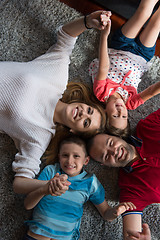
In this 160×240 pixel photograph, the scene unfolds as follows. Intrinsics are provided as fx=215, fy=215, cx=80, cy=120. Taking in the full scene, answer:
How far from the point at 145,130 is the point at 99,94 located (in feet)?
1.09

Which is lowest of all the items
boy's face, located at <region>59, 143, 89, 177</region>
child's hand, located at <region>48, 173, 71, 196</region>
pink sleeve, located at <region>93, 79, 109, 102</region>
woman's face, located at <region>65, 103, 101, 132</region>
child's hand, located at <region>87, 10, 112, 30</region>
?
boy's face, located at <region>59, 143, 89, 177</region>

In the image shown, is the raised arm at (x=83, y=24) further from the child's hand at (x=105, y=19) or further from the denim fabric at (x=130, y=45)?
the denim fabric at (x=130, y=45)

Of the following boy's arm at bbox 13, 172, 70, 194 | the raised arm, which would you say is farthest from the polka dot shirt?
boy's arm at bbox 13, 172, 70, 194

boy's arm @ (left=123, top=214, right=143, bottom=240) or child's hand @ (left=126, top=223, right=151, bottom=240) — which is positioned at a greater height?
child's hand @ (left=126, top=223, right=151, bottom=240)

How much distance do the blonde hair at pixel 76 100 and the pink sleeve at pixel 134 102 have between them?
0.16m

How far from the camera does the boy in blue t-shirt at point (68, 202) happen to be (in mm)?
1026

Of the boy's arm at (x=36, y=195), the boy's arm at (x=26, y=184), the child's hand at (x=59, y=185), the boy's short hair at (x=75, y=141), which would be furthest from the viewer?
the boy's short hair at (x=75, y=141)

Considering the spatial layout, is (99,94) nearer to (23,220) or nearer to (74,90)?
(74,90)

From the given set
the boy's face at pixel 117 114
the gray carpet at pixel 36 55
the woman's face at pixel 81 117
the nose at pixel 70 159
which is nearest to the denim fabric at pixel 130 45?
the gray carpet at pixel 36 55

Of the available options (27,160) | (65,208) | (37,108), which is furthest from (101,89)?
(65,208)

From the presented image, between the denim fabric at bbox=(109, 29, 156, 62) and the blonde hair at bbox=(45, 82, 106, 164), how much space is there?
0.30 metres

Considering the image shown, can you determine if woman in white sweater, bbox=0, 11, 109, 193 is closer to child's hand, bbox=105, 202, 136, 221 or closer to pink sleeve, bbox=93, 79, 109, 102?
pink sleeve, bbox=93, 79, 109, 102

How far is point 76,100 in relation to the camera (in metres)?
1.16

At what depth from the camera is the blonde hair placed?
44.0 inches
